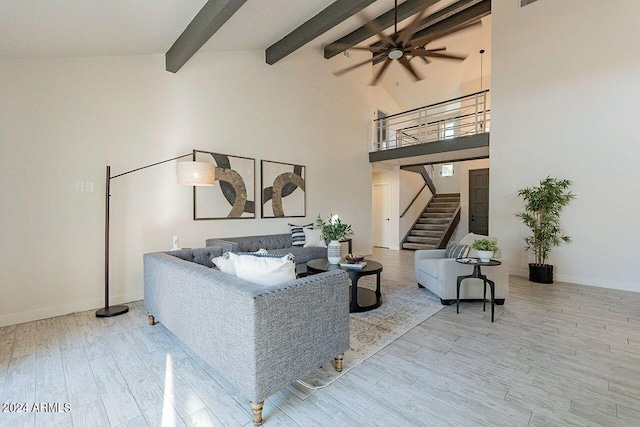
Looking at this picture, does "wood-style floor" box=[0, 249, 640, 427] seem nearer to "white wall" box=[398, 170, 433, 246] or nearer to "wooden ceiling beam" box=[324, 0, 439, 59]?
"wooden ceiling beam" box=[324, 0, 439, 59]

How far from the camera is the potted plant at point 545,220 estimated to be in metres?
4.48

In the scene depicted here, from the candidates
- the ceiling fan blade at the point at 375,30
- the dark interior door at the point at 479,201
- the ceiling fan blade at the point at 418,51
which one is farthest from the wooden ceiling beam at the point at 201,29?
the dark interior door at the point at 479,201

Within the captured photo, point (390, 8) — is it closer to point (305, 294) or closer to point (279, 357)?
point (305, 294)

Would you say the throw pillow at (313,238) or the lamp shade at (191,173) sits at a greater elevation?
the lamp shade at (191,173)

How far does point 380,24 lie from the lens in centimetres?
523

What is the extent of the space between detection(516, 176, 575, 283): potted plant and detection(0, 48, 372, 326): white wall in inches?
174

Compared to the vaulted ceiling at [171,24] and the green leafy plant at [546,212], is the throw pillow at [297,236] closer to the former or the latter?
the vaulted ceiling at [171,24]

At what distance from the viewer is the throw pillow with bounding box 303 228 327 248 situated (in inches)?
206

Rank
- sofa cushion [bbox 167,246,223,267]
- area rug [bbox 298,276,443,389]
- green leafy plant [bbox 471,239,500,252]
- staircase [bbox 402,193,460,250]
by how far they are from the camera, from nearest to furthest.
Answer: area rug [bbox 298,276,443,389] → sofa cushion [bbox 167,246,223,267] → green leafy plant [bbox 471,239,500,252] → staircase [bbox 402,193,460,250]

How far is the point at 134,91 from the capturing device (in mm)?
3637

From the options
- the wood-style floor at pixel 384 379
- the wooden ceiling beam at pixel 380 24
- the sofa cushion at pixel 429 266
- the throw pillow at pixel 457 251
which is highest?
the wooden ceiling beam at pixel 380 24

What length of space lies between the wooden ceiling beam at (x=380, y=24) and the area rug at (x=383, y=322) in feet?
12.1

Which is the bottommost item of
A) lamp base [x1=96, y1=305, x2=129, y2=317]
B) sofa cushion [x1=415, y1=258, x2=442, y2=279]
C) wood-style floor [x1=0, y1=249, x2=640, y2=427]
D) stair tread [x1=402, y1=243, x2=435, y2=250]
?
wood-style floor [x1=0, y1=249, x2=640, y2=427]

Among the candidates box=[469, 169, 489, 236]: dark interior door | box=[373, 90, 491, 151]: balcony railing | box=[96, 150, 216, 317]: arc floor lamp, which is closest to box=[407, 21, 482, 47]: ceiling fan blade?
box=[373, 90, 491, 151]: balcony railing
